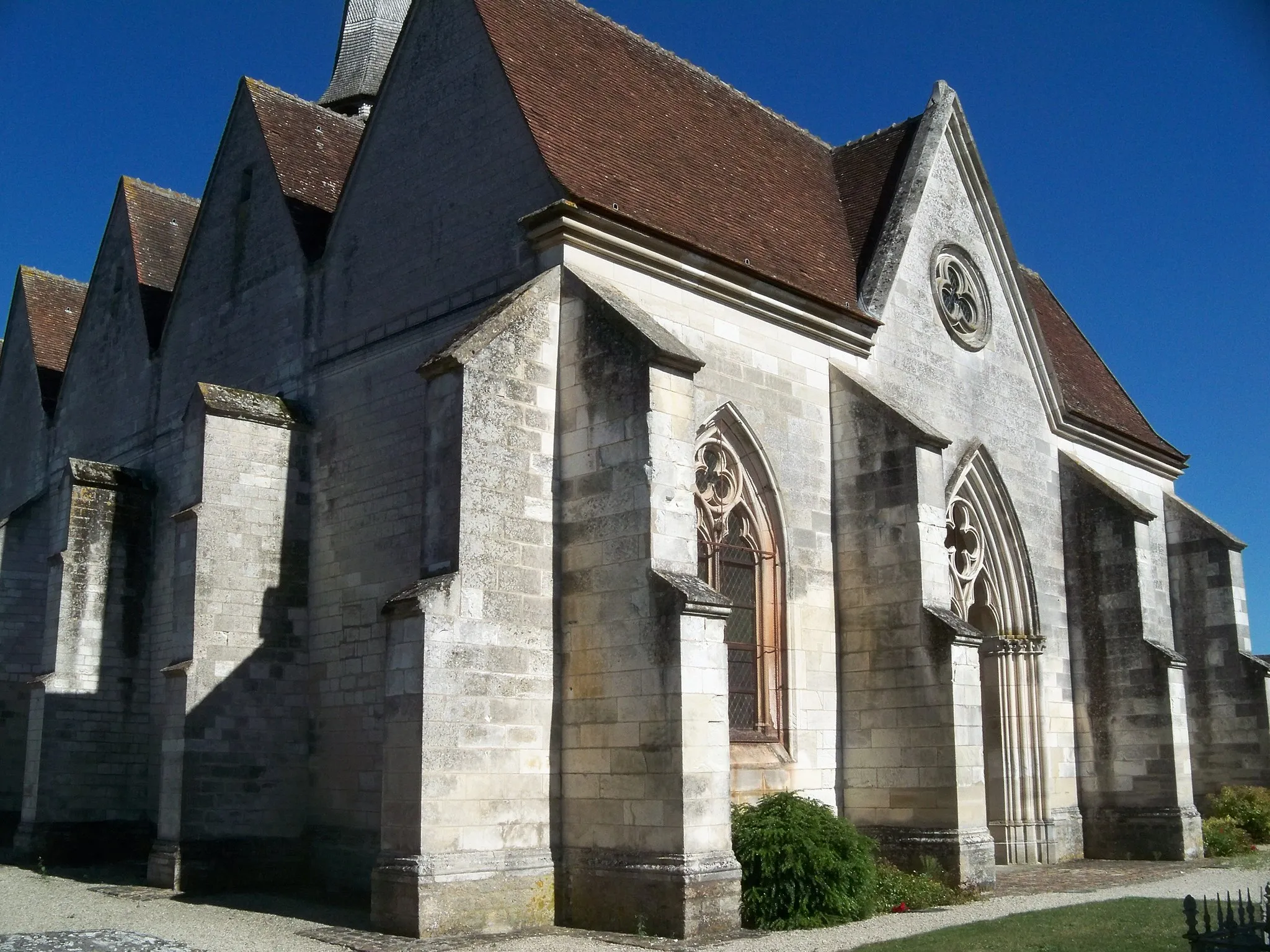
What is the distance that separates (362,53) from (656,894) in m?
23.4

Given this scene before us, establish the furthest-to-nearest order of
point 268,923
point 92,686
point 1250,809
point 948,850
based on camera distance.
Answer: point 1250,809 → point 92,686 → point 948,850 → point 268,923

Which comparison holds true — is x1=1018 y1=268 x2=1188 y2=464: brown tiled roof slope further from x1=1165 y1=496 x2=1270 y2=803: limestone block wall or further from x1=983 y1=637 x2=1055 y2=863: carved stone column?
x1=983 y1=637 x2=1055 y2=863: carved stone column

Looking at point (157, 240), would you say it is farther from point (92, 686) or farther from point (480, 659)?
point (480, 659)

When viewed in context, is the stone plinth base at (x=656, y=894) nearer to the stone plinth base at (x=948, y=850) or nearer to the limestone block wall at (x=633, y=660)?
the limestone block wall at (x=633, y=660)

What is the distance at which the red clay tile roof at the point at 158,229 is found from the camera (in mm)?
21984

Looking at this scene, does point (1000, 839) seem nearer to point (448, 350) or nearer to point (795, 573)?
point (795, 573)

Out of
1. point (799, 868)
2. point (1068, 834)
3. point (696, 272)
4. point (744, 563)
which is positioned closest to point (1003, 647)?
point (1068, 834)

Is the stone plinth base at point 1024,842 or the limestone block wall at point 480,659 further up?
the limestone block wall at point 480,659

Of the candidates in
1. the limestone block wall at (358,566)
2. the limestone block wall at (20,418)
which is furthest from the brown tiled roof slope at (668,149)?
the limestone block wall at (20,418)

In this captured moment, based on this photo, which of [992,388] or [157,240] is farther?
[157,240]

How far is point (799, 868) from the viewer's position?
12.7 metres

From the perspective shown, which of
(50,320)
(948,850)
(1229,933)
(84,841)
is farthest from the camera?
(50,320)

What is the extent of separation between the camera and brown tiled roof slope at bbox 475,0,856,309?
1536 centimetres

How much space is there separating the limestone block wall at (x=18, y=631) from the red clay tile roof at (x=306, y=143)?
272 inches
